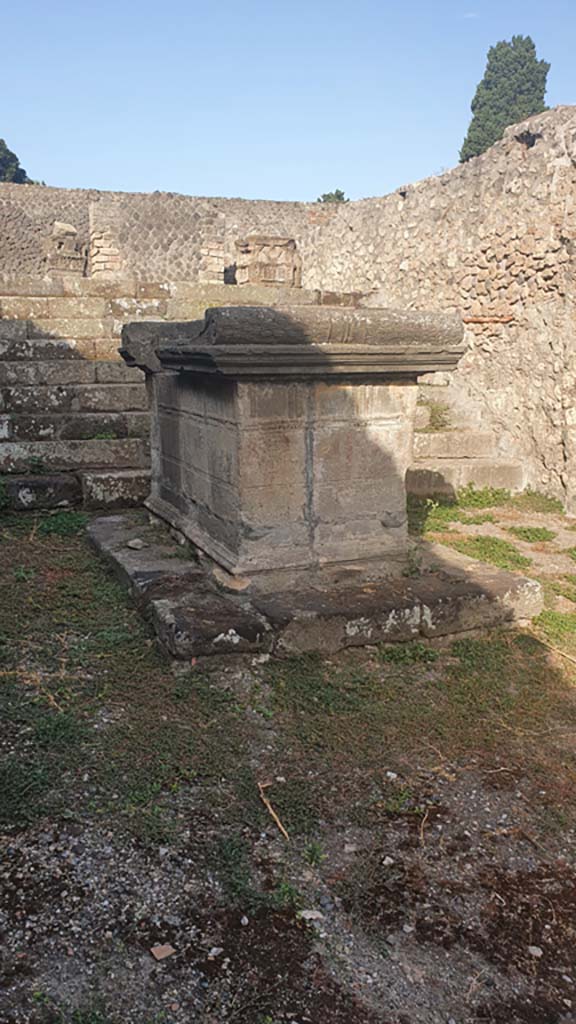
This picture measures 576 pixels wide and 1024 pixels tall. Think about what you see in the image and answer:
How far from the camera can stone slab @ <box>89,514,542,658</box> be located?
3.54 meters

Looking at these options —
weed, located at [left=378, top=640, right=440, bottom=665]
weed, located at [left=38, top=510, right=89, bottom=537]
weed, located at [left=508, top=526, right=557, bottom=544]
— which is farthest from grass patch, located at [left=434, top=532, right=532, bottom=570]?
weed, located at [left=38, top=510, right=89, bottom=537]

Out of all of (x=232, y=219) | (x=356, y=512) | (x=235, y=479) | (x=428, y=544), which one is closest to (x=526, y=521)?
(x=428, y=544)

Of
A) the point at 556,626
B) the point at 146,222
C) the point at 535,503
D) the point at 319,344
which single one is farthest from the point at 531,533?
the point at 146,222

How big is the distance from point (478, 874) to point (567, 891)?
0.25m

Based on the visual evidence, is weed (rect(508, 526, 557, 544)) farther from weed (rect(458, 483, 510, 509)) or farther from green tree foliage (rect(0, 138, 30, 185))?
green tree foliage (rect(0, 138, 30, 185))

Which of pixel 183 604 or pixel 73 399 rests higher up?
pixel 73 399

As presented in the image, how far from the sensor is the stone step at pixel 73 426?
7.11 m

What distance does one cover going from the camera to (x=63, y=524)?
5766 millimetres

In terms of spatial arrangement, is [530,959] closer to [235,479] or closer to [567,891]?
[567,891]

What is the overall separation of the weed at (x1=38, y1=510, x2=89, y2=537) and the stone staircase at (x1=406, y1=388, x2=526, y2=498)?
3305mm

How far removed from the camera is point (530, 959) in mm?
1959

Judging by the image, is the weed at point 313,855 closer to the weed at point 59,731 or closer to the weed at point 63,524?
the weed at point 59,731

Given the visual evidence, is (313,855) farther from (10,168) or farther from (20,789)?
(10,168)

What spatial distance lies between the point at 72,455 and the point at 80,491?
2.53 feet
